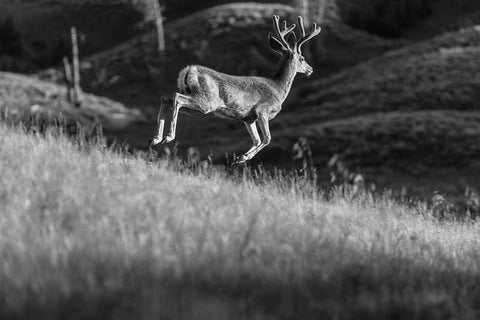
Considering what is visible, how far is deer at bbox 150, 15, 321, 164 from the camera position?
29.2 ft

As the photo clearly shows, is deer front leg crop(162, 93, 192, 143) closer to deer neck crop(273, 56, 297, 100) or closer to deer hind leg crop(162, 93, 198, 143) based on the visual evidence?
deer hind leg crop(162, 93, 198, 143)

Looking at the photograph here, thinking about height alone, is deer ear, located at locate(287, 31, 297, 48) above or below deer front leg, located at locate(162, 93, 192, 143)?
above

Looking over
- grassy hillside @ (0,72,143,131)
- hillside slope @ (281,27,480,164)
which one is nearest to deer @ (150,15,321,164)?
hillside slope @ (281,27,480,164)

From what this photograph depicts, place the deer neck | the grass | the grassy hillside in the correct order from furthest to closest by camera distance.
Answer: the grassy hillside
the deer neck
the grass

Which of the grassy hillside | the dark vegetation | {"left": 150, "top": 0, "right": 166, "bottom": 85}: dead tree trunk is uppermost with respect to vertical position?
the dark vegetation

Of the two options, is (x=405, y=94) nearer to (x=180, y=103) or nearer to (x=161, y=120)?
(x=180, y=103)

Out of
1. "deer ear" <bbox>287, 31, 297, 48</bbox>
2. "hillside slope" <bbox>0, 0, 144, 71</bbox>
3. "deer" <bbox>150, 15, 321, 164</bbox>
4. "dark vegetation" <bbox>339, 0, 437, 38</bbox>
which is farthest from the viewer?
"dark vegetation" <bbox>339, 0, 437, 38</bbox>

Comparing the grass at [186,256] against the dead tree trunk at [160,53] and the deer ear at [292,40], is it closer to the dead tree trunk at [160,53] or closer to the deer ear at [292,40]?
the deer ear at [292,40]

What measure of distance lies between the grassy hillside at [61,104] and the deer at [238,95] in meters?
35.1

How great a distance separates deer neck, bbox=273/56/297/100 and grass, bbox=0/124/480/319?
8.11ft

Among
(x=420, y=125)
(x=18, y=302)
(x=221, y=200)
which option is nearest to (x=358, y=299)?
(x=18, y=302)

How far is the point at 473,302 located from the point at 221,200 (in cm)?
265

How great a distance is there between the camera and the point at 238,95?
372 inches

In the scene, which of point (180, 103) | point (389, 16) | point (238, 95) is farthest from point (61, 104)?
point (389, 16)
